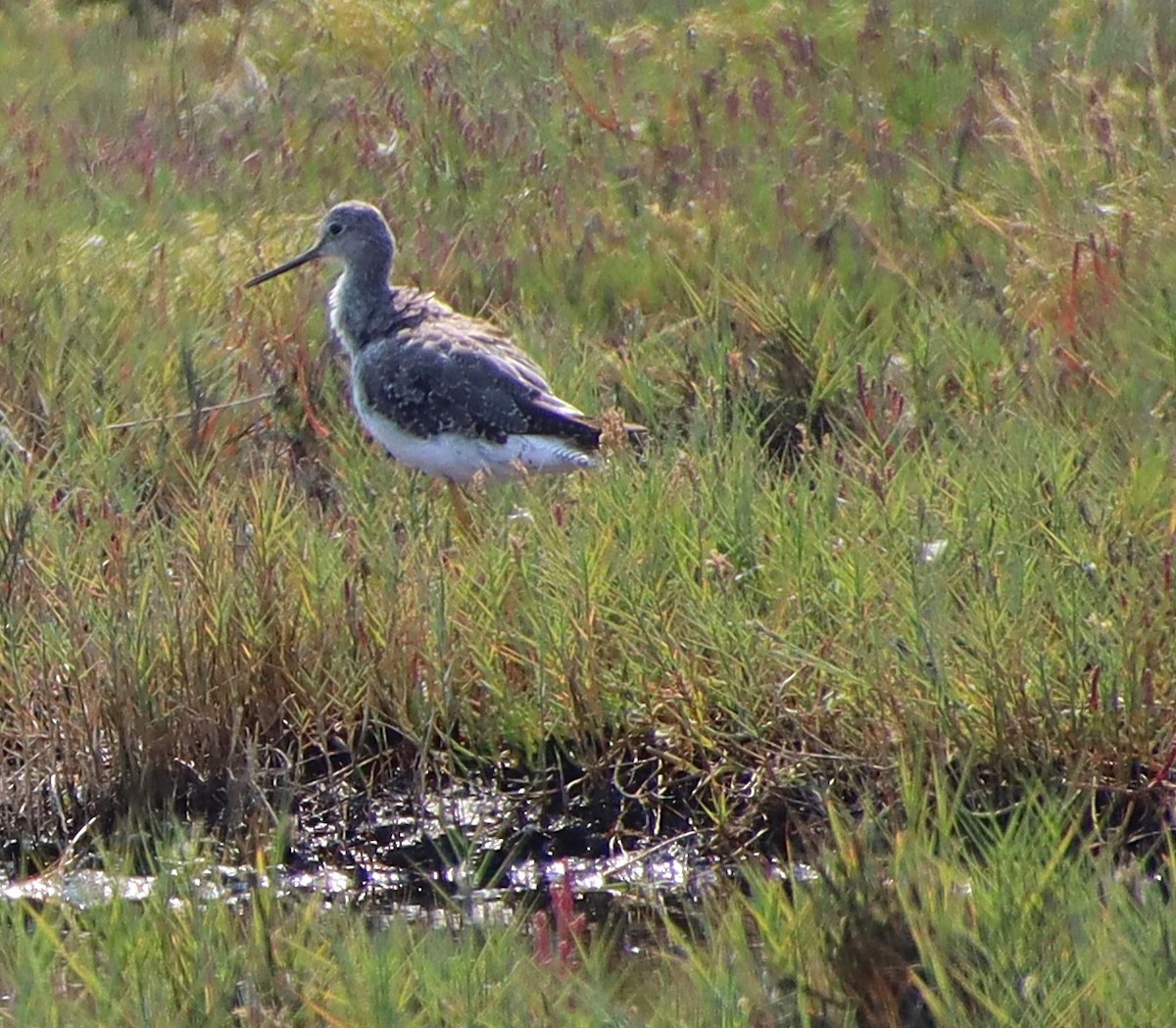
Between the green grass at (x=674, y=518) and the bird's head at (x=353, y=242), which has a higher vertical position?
the bird's head at (x=353, y=242)

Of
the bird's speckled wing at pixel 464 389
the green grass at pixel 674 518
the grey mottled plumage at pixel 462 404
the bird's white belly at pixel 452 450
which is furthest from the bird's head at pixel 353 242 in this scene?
the bird's white belly at pixel 452 450

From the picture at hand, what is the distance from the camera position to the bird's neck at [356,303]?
7.04 metres

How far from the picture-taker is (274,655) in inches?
196

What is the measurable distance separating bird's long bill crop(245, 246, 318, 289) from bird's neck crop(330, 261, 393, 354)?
0.27 meters

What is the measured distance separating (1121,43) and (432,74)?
10.8ft

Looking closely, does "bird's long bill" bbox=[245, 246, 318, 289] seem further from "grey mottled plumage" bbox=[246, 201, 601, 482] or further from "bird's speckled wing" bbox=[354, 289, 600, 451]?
"bird's speckled wing" bbox=[354, 289, 600, 451]

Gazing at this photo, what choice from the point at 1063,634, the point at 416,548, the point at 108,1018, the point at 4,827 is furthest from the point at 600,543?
the point at 108,1018

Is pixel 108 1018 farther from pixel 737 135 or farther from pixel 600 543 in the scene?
pixel 737 135

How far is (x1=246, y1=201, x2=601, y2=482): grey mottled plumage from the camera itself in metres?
6.24

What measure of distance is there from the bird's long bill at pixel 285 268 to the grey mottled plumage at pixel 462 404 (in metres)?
0.60

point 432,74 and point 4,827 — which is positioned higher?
point 432,74

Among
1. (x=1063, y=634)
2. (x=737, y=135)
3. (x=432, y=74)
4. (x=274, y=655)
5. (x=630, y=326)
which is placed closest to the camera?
(x=1063, y=634)

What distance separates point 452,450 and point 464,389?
0.20 metres

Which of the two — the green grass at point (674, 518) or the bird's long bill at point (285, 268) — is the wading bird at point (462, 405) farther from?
the bird's long bill at point (285, 268)
